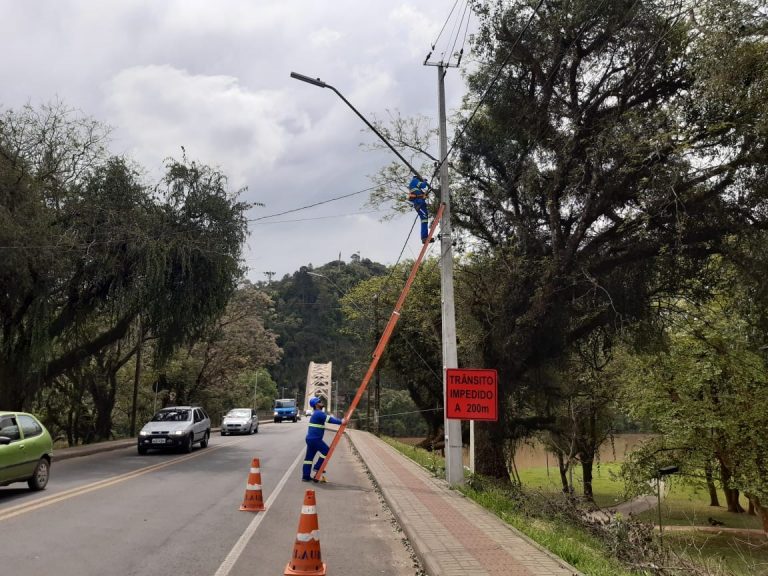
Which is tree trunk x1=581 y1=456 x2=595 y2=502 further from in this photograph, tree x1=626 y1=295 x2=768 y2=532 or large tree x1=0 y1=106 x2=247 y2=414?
large tree x1=0 y1=106 x2=247 y2=414

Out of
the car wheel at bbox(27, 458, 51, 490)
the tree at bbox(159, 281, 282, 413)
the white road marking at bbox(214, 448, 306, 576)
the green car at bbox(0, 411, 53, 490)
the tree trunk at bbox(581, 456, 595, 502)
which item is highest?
the tree at bbox(159, 281, 282, 413)

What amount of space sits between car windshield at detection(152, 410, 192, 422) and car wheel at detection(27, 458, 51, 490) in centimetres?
909

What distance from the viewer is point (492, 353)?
56.6 ft

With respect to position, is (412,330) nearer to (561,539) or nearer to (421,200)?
(421,200)

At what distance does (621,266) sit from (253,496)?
1043cm

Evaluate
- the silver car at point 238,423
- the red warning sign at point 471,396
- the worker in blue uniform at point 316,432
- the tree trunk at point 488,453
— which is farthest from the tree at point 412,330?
the red warning sign at point 471,396

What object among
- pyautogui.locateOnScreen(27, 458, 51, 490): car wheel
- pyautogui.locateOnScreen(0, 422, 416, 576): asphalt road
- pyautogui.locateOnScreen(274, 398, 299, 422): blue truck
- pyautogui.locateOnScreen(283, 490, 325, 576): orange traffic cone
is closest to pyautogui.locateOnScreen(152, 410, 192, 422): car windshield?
pyautogui.locateOnScreen(0, 422, 416, 576): asphalt road

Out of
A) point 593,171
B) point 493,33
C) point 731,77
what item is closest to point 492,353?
point 593,171

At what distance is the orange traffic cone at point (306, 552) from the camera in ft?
18.7

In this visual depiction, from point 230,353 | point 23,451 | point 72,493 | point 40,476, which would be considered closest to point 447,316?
point 72,493

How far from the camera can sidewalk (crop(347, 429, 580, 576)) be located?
566 centimetres

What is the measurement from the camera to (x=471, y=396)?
37.4 feet

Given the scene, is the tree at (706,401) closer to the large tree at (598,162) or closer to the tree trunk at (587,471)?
the large tree at (598,162)

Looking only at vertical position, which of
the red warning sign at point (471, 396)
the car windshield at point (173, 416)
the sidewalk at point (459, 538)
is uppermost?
the red warning sign at point (471, 396)
